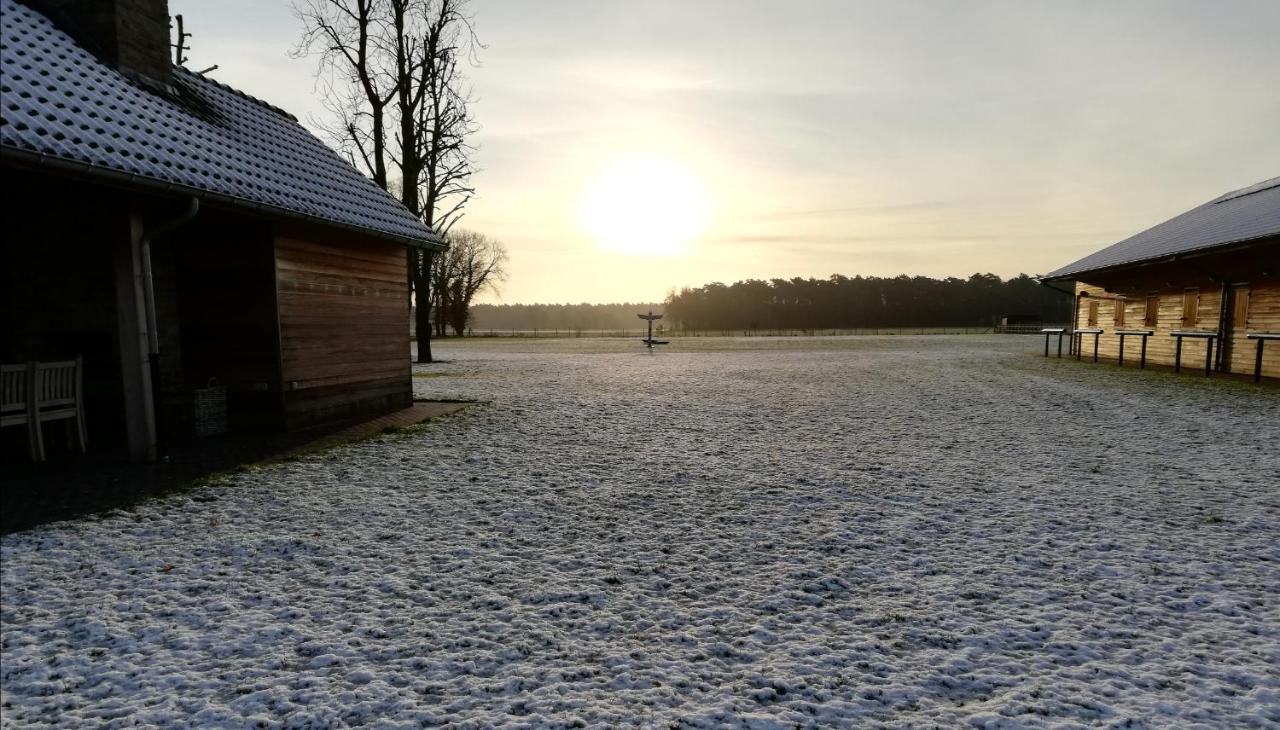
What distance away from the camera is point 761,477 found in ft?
21.1

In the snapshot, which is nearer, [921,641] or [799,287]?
[921,641]

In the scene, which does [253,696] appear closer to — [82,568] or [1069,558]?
[82,568]

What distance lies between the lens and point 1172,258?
1628 cm

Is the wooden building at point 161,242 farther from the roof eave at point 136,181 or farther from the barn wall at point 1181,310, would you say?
the barn wall at point 1181,310

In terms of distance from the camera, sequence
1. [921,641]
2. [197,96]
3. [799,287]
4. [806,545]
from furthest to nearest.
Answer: [799,287], [197,96], [806,545], [921,641]

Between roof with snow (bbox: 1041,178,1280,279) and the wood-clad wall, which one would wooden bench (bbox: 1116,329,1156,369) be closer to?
roof with snow (bbox: 1041,178,1280,279)

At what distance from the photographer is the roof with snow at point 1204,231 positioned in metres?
15.0

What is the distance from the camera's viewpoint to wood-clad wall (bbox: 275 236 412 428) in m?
8.47

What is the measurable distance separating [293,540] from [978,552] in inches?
193

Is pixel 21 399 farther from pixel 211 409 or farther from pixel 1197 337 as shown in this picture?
pixel 1197 337

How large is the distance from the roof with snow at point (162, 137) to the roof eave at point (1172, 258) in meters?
17.5

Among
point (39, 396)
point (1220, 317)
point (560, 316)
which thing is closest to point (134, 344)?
point (39, 396)

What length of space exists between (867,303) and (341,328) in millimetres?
79777

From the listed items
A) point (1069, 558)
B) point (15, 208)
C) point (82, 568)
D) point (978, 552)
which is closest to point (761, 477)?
point (978, 552)
